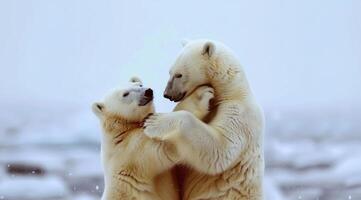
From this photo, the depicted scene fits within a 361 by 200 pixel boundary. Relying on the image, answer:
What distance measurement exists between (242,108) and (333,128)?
12.2 feet

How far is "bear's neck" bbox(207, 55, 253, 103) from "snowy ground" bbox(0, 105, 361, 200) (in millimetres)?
2206

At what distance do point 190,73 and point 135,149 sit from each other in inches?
7.4

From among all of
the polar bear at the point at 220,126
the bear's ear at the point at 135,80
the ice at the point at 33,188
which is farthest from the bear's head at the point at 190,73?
the ice at the point at 33,188

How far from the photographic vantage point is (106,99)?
154 centimetres

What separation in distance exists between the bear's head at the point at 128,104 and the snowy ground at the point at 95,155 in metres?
2.10

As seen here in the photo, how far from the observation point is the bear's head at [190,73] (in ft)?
4.84

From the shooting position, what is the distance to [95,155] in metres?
4.25

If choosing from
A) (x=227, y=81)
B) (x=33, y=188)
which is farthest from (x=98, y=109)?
(x=33, y=188)

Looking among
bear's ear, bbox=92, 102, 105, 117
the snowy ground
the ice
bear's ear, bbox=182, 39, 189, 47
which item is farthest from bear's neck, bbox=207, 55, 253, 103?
the ice

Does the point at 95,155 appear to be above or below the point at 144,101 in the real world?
above

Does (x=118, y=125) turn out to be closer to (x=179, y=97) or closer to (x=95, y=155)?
(x=179, y=97)

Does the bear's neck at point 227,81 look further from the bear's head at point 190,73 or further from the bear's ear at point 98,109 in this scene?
the bear's ear at point 98,109

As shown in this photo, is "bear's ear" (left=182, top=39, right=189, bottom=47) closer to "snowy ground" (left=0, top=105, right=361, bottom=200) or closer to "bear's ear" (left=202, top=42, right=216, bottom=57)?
"bear's ear" (left=202, top=42, right=216, bottom=57)

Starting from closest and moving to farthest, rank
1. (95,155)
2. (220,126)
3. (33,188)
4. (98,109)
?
(220,126)
(98,109)
(33,188)
(95,155)
